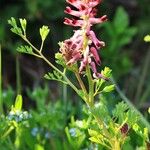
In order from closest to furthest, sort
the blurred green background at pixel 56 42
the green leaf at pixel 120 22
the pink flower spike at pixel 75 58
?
the pink flower spike at pixel 75 58 < the green leaf at pixel 120 22 < the blurred green background at pixel 56 42

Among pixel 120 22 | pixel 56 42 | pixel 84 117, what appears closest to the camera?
pixel 84 117

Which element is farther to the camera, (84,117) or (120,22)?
(120,22)

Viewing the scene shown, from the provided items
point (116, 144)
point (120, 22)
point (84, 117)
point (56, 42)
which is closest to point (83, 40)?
point (116, 144)

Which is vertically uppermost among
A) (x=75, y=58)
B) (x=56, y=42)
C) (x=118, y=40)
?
(x=56, y=42)

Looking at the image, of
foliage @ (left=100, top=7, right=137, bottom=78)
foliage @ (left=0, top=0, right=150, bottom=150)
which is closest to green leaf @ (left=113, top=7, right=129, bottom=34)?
foliage @ (left=100, top=7, right=137, bottom=78)

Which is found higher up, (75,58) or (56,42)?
(56,42)

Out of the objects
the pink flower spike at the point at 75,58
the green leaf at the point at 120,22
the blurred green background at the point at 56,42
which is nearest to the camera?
the pink flower spike at the point at 75,58

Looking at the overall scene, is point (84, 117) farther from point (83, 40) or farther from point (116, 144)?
point (83, 40)

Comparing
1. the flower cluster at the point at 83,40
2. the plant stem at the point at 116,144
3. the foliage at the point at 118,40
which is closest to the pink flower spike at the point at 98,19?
the flower cluster at the point at 83,40

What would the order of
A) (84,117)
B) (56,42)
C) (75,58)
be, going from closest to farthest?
(75,58), (84,117), (56,42)

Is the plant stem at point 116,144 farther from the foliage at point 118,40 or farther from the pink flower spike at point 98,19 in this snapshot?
the foliage at point 118,40
